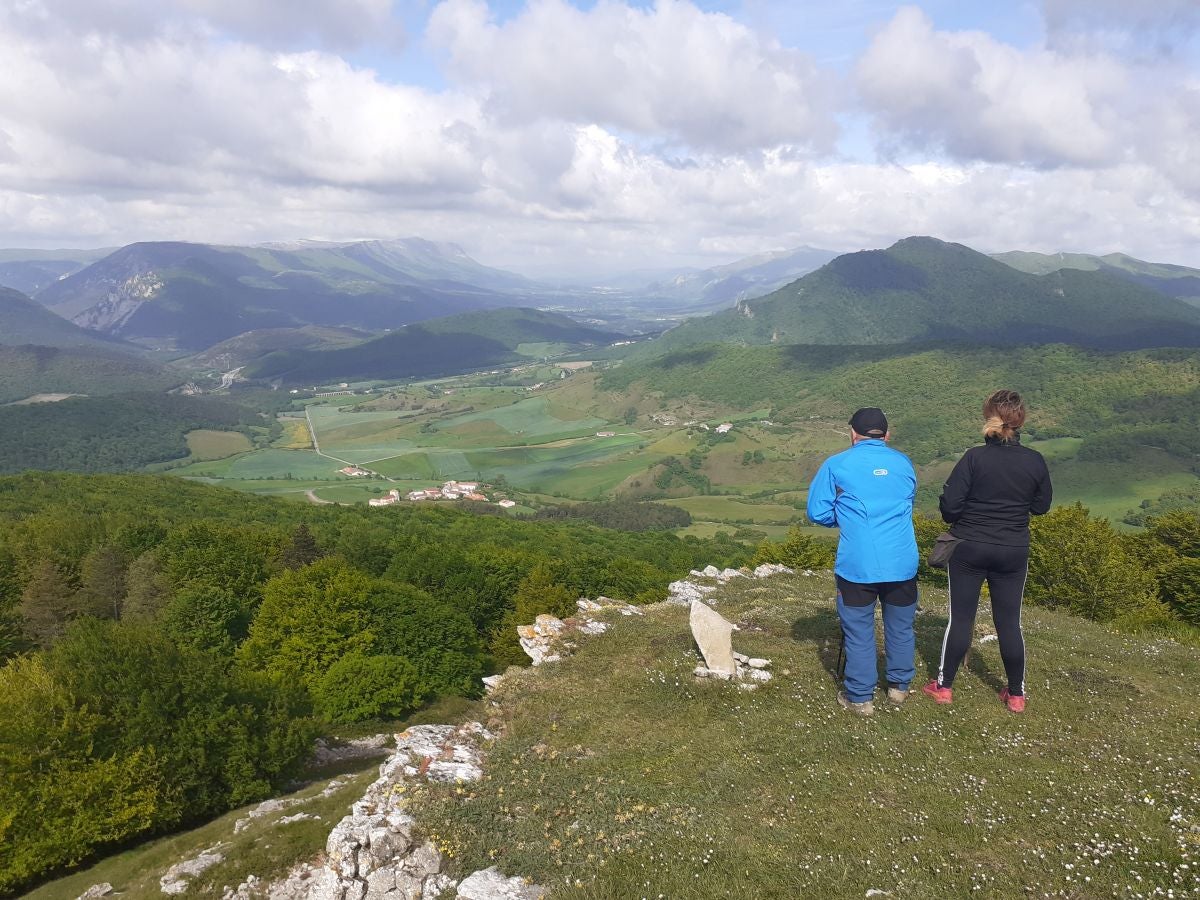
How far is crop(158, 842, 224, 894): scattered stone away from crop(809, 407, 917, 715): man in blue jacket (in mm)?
13611

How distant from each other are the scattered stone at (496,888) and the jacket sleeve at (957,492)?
24.7 ft

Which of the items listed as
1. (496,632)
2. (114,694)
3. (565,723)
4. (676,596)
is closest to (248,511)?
(496,632)

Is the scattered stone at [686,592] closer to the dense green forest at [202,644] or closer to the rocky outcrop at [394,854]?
the dense green forest at [202,644]

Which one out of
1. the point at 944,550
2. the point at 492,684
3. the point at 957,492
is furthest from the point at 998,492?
the point at 492,684

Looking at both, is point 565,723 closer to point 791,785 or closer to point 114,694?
point 791,785

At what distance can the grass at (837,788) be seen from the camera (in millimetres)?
6871

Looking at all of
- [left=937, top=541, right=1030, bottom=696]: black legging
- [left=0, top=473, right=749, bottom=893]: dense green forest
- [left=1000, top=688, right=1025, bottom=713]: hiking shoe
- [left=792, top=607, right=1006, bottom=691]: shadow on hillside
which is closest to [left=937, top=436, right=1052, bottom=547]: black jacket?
[left=937, top=541, right=1030, bottom=696]: black legging

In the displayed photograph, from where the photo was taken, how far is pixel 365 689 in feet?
96.1

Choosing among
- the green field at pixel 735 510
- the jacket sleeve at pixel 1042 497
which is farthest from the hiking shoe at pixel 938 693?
the green field at pixel 735 510

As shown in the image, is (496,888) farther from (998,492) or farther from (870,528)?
(998,492)

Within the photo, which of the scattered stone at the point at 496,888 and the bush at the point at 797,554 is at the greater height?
the scattered stone at the point at 496,888

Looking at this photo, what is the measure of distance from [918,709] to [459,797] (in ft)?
24.7

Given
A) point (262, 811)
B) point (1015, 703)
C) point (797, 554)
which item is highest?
point (1015, 703)

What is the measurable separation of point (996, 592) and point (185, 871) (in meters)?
16.4
